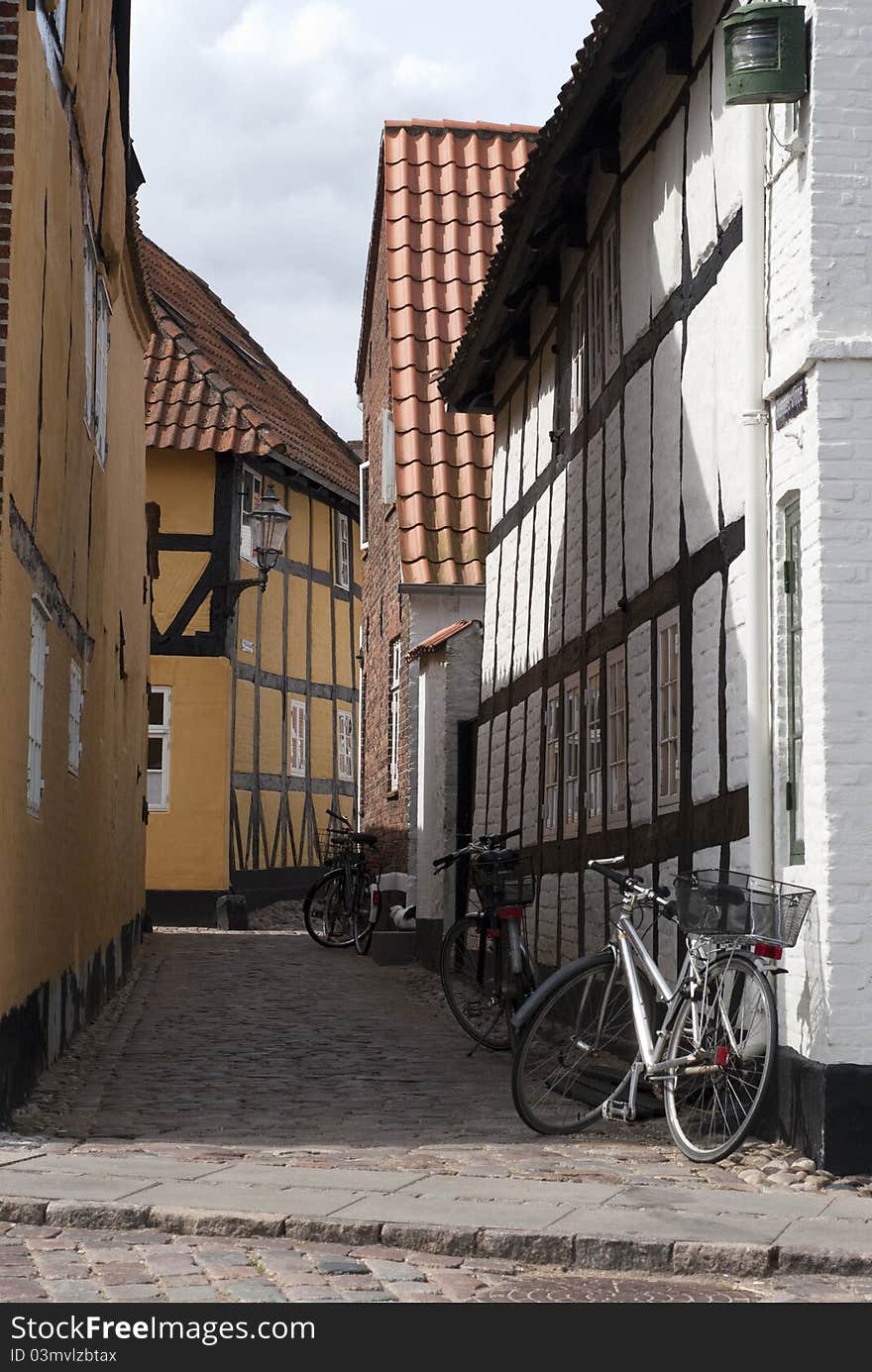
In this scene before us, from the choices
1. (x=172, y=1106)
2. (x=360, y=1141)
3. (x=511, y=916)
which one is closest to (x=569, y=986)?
(x=360, y=1141)

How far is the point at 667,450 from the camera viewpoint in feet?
34.1

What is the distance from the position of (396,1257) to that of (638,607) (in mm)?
5676

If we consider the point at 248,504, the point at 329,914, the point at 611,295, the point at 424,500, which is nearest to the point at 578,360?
the point at 611,295

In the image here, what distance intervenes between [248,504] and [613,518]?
16.2 metres

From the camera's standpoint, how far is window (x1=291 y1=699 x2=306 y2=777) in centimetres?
3069

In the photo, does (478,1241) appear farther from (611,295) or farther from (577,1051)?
(611,295)

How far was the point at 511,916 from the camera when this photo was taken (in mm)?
11336

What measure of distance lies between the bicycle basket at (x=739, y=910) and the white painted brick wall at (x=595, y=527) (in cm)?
479

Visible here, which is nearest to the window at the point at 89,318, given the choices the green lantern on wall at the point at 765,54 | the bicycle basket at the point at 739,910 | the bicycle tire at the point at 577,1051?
the green lantern on wall at the point at 765,54

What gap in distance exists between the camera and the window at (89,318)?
12598 mm

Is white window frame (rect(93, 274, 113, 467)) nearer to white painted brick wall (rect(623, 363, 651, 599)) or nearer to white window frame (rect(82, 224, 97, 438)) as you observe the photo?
white window frame (rect(82, 224, 97, 438))

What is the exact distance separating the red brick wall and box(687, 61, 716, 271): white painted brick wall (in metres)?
10.4

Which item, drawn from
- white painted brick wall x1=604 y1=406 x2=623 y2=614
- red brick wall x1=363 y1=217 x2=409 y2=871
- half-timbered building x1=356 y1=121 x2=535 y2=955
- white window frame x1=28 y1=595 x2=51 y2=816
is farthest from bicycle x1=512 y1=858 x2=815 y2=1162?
red brick wall x1=363 y1=217 x2=409 y2=871

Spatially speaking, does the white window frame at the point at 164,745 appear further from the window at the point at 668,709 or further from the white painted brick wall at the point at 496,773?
the window at the point at 668,709
